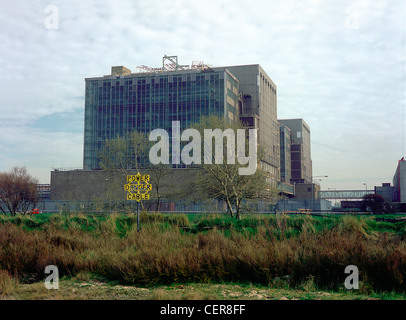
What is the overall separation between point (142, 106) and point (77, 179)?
23727 millimetres

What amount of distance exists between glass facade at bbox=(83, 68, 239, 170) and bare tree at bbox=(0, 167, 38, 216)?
27.3 meters

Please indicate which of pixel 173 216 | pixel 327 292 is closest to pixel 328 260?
pixel 327 292

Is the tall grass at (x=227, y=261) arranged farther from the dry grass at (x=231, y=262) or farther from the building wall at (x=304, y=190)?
the building wall at (x=304, y=190)

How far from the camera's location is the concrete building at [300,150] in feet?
498

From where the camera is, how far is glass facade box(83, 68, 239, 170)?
96.3 metres

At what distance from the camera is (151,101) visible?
101 meters

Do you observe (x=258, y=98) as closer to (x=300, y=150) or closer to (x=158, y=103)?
(x=158, y=103)

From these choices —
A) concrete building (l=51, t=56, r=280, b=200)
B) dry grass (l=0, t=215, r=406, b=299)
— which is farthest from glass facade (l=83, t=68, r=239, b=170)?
dry grass (l=0, t=215, r=406, b=299)

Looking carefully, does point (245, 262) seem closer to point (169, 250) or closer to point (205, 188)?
point (169, 250)

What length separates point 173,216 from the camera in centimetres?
2716

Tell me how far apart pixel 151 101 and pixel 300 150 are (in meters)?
71.7

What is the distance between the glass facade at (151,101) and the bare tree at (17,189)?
89.5ft

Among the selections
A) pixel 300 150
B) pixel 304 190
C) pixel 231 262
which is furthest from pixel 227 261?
pixel 300 150

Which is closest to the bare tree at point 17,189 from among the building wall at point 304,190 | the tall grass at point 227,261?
the tall grass at point 227,261
